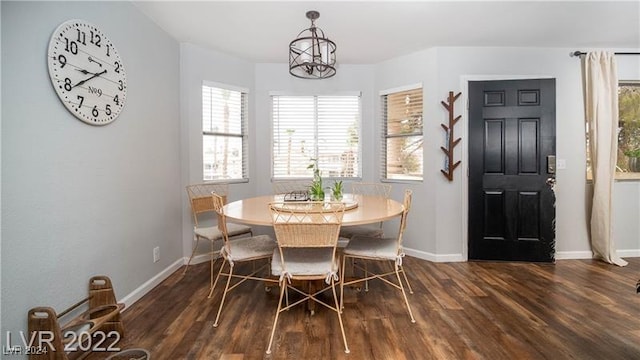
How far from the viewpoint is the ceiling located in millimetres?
2602


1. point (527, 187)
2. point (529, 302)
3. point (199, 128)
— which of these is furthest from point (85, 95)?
point (527, 187)

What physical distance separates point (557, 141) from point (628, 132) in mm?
903

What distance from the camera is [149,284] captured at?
9.04 feet

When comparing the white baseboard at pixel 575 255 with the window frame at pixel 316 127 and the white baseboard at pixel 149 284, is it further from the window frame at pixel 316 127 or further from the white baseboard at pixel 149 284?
the white baseboard at pixel 149 284

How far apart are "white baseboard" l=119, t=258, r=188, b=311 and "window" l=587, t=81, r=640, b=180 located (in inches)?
184

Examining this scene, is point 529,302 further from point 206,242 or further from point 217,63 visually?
point 217,63

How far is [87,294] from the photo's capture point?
6.70 feet

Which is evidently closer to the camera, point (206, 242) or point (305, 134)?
point (206, 242)

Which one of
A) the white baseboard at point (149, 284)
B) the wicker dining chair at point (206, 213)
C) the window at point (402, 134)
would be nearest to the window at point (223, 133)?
the wicker dining chair at point (206, 213)

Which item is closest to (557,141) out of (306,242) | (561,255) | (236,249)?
(561,255)

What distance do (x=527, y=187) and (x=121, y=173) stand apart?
3.93 meters

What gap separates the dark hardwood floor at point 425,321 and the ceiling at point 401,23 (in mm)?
2405

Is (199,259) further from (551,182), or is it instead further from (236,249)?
(551,182)

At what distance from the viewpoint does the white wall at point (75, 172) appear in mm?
1574
